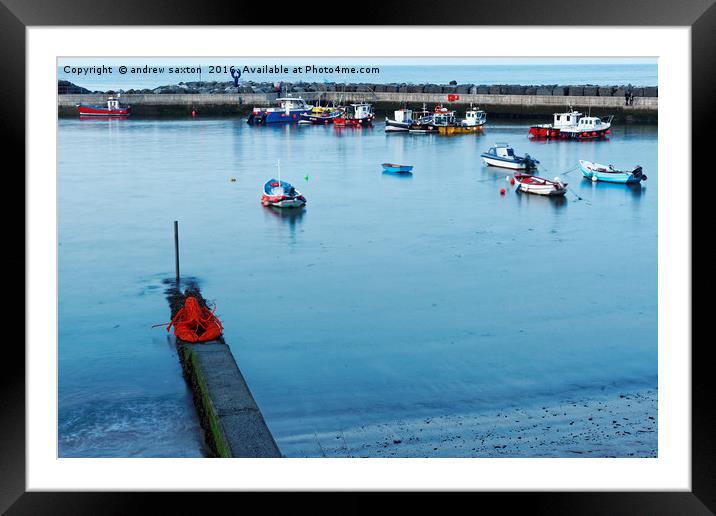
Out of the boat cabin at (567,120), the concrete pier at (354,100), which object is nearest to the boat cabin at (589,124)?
the boat cabin at (567,120)

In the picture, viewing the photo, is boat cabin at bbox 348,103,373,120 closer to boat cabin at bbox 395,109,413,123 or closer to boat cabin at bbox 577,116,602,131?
boat cabin at bbox 395,109,413,123

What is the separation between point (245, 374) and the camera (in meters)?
6.29

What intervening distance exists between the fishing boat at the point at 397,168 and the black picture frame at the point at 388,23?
523 inches

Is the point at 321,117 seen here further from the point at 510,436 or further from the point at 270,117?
the point at 510,436

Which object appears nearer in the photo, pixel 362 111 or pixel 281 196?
pixel 281 196

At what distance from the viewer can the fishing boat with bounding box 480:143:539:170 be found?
16.1 m

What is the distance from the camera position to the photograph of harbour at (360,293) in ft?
16.9

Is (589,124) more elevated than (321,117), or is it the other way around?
(321,117)

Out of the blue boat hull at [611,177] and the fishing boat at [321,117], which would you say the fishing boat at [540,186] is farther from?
the fishing boat at [321,117]

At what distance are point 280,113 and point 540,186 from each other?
9922 mm

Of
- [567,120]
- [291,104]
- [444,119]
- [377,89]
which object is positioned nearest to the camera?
[567,120]

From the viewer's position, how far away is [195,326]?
6211 millimetres

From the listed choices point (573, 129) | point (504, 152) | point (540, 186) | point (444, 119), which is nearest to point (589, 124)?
point (573, 129)

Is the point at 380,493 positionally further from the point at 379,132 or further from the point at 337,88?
the point at 337,88
